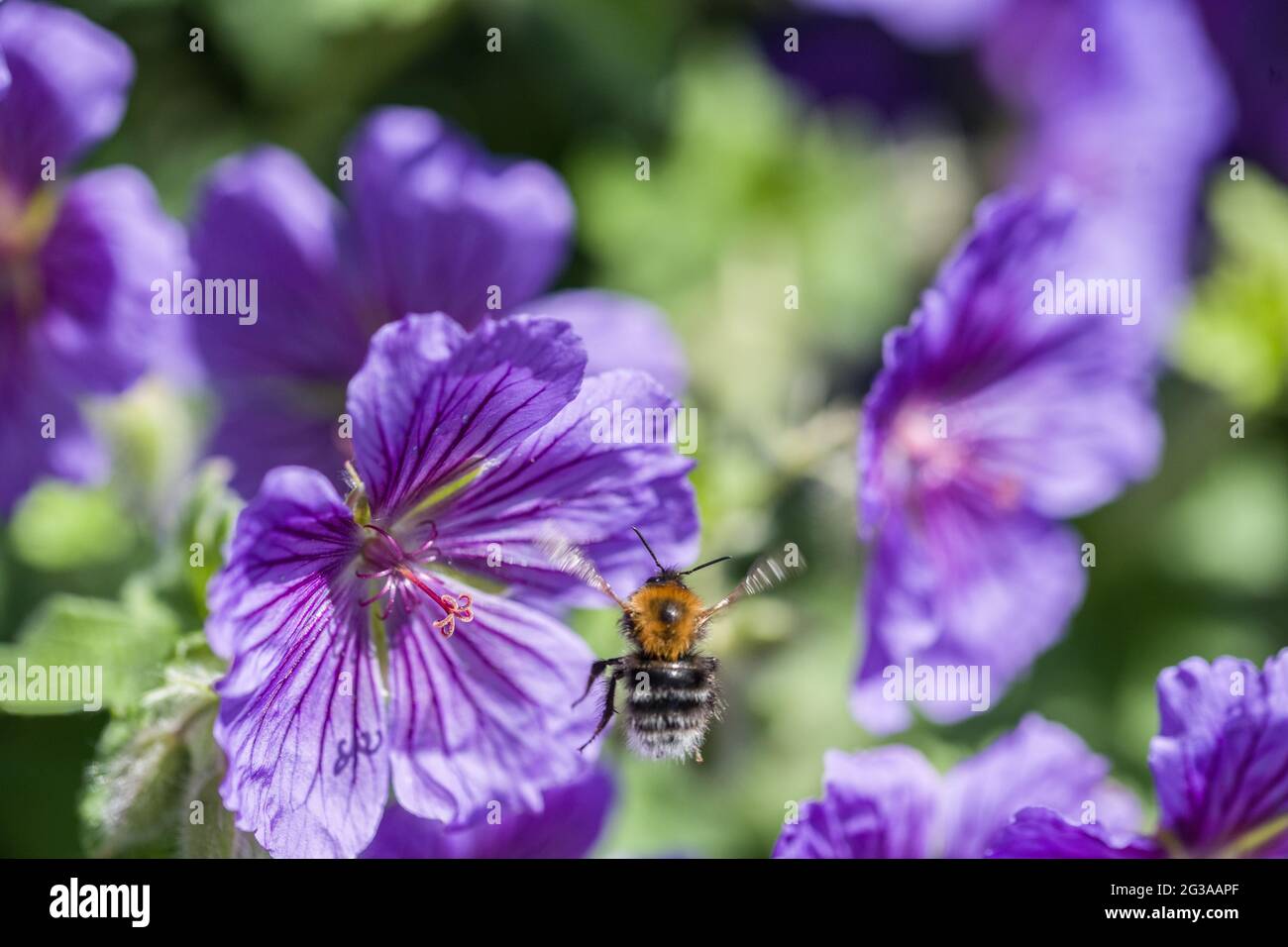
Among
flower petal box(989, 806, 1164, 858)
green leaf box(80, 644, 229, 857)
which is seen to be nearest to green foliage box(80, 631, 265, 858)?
green leaf box(80, 644, 229, 857)

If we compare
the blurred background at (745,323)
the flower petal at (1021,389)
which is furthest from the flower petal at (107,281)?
the flower petal at (1021,389)

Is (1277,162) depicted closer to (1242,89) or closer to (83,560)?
(1242,89)

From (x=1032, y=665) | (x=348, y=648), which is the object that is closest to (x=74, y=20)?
(x=348, y=648)

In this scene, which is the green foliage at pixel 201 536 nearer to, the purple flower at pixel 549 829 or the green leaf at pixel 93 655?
the green leaf at pixel 93 655

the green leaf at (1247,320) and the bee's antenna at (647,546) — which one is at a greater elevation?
the green leaf at (1247,320)

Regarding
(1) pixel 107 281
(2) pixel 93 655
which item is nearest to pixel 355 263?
(1) pixel 107 281

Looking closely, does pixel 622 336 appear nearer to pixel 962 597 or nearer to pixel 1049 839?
pixel 962 597

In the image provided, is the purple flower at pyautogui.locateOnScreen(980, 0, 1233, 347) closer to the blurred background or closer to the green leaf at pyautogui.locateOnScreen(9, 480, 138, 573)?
the blurred background
